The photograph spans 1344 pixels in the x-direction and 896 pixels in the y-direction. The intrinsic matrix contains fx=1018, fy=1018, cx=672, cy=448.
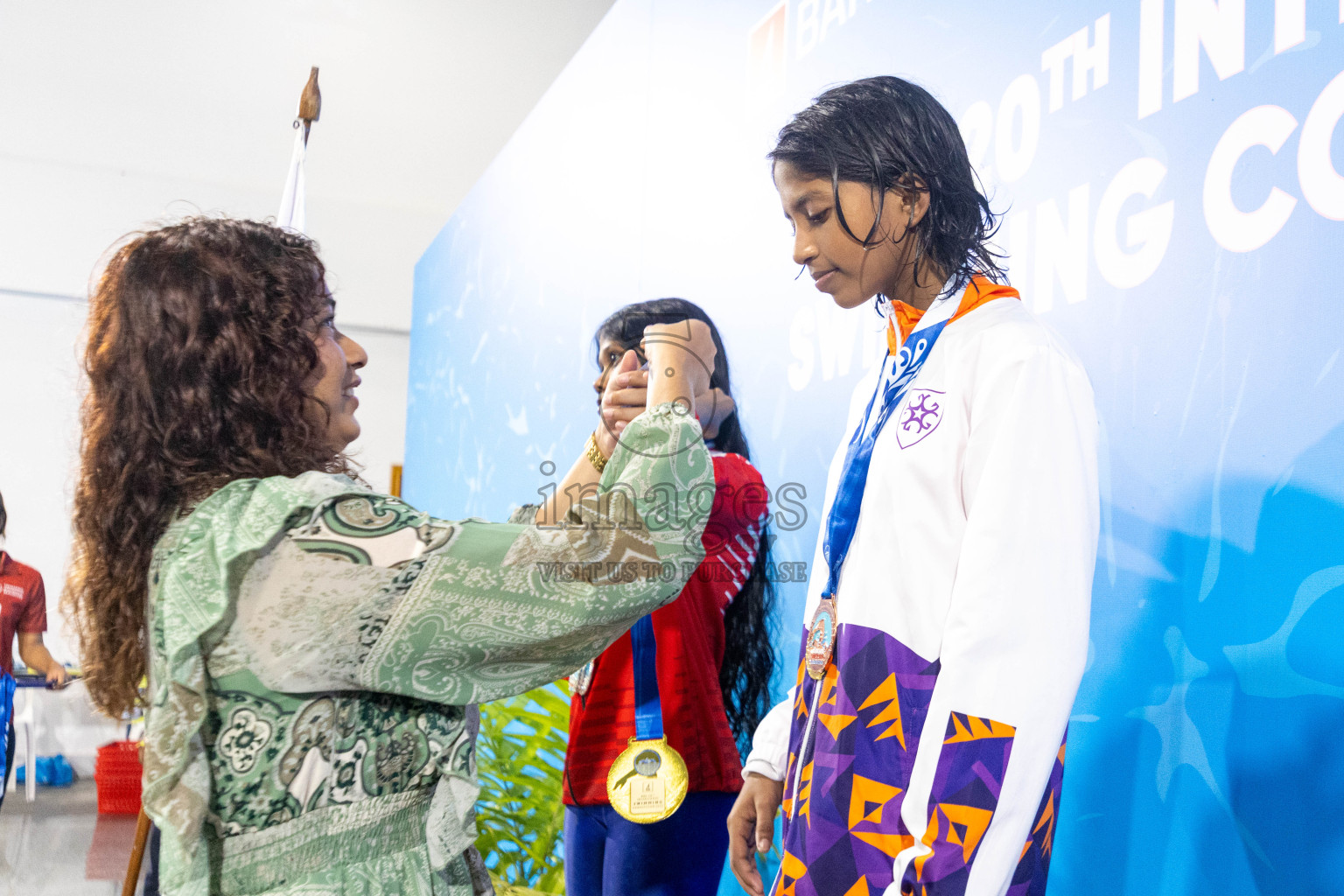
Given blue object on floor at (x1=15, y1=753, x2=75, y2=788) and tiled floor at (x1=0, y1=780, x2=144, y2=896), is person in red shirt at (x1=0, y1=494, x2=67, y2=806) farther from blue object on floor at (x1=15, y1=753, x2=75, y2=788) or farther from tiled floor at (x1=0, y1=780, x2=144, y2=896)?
blue object on floor at (x1=15, y1=753, x2=75, y2=788)

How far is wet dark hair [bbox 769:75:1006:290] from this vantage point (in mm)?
1142

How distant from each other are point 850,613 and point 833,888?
26 centimetres

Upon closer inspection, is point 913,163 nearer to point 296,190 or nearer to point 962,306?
point 962,306

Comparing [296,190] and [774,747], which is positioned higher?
[296,190]

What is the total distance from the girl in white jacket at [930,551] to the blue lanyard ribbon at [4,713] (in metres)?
3.36

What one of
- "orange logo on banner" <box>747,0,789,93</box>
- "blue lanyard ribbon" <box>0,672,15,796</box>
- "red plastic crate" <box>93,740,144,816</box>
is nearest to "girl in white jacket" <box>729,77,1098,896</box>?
"orange logo on banner" <box>747,0,789,93</box>

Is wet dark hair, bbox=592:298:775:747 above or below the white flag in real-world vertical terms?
below

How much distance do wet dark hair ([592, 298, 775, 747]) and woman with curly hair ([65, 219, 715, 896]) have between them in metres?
0.91

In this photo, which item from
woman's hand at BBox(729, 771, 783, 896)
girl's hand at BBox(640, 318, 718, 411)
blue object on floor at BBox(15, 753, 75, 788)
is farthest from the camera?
blue object on floor at BBox(15, 753, 75, 788)

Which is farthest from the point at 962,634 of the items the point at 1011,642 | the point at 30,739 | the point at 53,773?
the point at 53,773

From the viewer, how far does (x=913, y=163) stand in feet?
3.74

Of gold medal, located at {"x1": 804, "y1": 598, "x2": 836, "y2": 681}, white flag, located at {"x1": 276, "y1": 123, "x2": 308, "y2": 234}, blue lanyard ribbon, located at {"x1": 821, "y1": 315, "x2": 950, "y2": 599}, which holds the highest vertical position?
white flag, located at {"x1": 276, "y1": 123, "x2": 308, "y2": 234}

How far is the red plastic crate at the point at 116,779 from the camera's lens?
231 inches

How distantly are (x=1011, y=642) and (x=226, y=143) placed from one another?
832 cm
